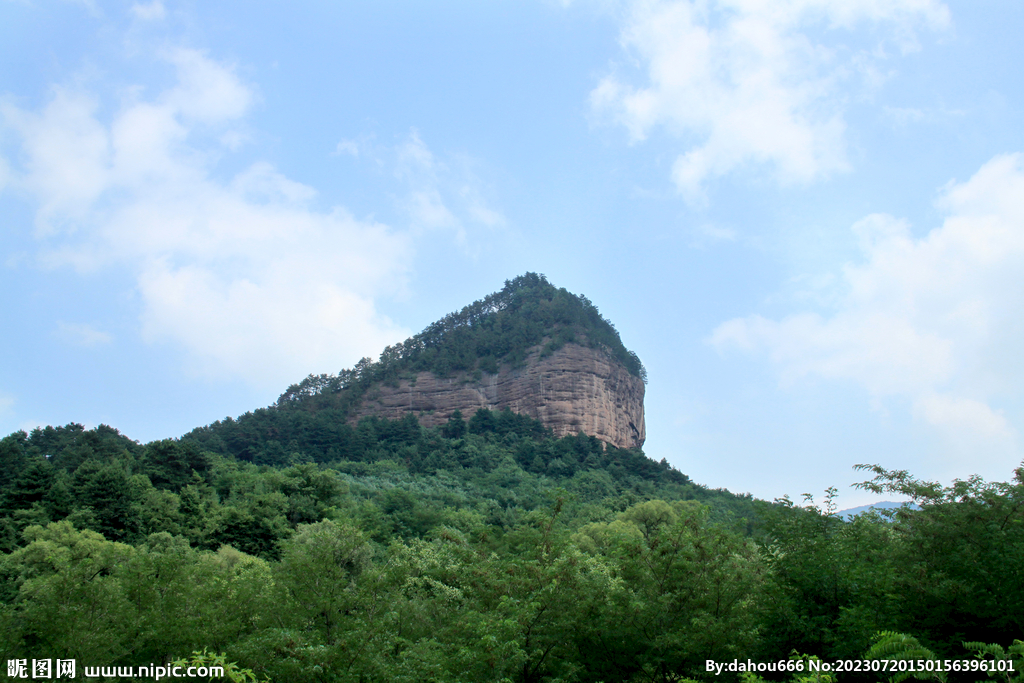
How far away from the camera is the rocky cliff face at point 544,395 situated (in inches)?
3177

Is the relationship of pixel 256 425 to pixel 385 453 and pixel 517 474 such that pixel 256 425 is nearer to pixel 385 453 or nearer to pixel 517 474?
pixel 385 453

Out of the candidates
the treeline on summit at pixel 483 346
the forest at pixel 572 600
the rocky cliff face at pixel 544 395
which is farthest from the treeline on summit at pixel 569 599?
the treeline on summit at pixel 483 346

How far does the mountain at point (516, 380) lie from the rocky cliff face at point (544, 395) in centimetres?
12

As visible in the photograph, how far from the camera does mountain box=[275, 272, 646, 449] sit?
8175 cm

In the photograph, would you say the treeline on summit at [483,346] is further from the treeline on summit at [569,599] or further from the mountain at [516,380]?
the treeline on summit at [569,599]

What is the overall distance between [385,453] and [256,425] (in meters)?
15.1

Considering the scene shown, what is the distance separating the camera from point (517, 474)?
61969 millimetres

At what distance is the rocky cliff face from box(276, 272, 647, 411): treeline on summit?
1.46 m

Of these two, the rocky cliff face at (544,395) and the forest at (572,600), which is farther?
the rocky cliff face at (544,395)

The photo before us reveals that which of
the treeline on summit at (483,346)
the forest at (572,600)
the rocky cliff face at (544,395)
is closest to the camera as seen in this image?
the forest at (572,600)

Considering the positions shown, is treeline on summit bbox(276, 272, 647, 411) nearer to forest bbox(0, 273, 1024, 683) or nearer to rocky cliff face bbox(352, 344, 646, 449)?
rocky cliff face bbox(352, 344, 646, 449)

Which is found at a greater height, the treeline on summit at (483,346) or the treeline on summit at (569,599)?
the treeline on summit at (483,346)

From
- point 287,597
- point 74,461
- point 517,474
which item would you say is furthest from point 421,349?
point 287,597

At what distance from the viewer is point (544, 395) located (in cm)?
8162
